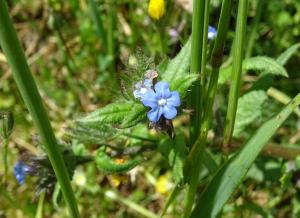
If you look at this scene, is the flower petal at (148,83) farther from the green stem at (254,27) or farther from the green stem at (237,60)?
the green stem at (254,27)

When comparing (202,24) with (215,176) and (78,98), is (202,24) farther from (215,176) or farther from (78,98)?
(78,98)

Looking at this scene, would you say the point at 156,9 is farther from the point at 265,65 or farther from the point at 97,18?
the point at 97,18

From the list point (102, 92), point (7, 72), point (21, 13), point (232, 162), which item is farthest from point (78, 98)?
point (232, 162)

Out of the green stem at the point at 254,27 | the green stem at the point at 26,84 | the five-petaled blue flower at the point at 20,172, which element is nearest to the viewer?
the green stem at the point at 26,84

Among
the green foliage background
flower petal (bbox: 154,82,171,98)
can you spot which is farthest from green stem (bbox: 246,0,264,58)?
flower petal (bbox: 154,82,171,98)

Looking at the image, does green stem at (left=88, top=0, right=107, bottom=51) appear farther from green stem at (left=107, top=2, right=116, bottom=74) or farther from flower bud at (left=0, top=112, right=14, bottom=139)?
flower bud at (left=0, top=112, right=14, bottom=139)

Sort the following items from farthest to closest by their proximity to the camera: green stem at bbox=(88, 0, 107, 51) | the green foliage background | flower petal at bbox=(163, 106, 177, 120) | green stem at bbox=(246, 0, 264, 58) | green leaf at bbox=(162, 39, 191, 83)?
green stem at bbox=(88, 0, 107, 51) < green stem at bbox=(246, 0, 264, 58) < the green foliage background < green leaf at bbox=(162, 39, 191, 83) < flower petal at bbox=(163, 106, 177, 120)

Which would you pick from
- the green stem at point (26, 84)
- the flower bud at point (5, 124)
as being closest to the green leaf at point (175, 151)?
the green stem at point (26, 84)
